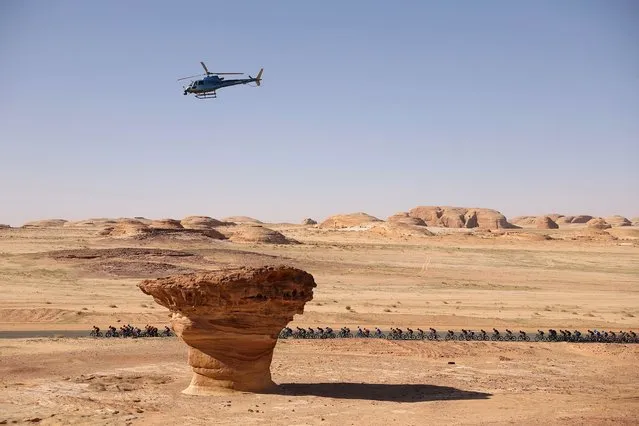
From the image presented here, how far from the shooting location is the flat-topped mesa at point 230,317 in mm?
18391

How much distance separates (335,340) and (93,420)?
15.0 m

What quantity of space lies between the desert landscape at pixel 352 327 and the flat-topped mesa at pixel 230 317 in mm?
488

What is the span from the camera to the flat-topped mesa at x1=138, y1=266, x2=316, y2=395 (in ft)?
60.3

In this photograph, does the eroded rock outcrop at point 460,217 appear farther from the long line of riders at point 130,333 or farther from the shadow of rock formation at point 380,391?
the shadow of rock formation at point 380,391

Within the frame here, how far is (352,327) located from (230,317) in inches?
742

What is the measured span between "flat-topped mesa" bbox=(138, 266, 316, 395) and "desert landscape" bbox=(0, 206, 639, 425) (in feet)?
1.60

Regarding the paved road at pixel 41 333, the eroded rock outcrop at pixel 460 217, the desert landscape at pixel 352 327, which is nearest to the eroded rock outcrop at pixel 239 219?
the eroded rock outcrop at pixel 460 217

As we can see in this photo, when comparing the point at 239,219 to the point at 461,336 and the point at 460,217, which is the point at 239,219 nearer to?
the point at 460,217

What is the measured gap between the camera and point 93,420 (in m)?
15.6

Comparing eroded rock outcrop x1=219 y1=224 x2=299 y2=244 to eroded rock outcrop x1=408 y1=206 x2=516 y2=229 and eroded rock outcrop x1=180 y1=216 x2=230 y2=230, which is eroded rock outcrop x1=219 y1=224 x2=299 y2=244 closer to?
eroded rock outcrop x1=180 y1=216 x2=230 y2=230

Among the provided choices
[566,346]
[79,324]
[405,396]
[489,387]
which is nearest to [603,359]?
[566,346]

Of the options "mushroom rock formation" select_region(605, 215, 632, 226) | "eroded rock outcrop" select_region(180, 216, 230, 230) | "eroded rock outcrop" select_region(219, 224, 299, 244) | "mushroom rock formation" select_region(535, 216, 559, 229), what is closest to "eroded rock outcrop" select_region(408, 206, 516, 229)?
"mushroom rock formation" select_region(535, 216, 559, 229)

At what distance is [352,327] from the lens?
36969 mm

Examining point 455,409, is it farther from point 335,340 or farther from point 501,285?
point 501,285
